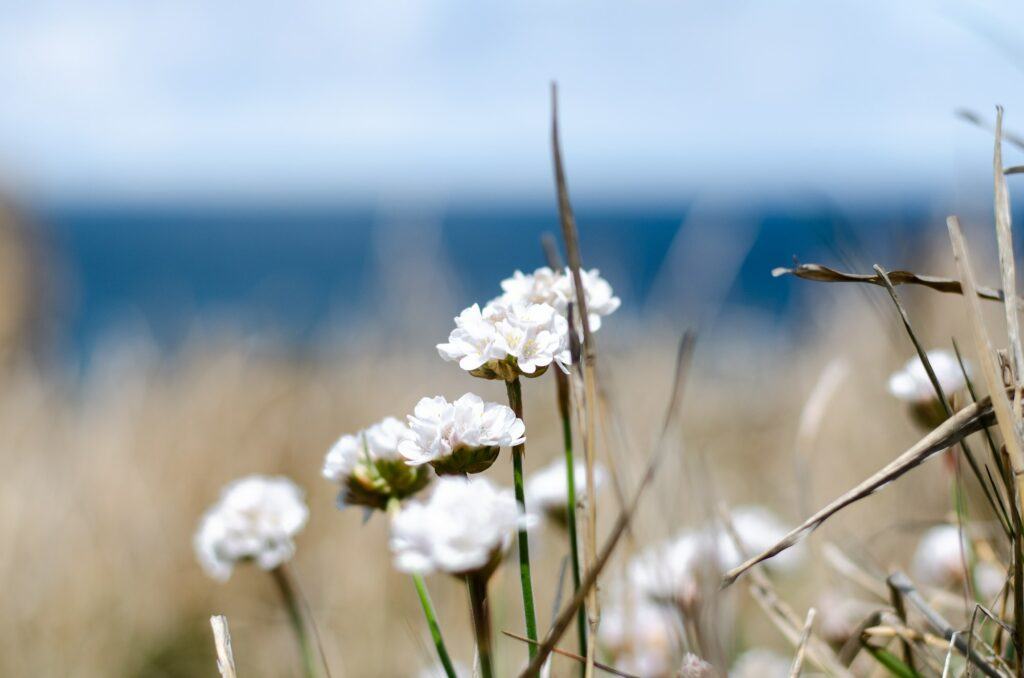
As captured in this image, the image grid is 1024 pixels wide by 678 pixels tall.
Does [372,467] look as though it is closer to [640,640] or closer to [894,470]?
[894,470]

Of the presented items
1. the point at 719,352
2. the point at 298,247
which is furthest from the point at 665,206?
the point at 719,352

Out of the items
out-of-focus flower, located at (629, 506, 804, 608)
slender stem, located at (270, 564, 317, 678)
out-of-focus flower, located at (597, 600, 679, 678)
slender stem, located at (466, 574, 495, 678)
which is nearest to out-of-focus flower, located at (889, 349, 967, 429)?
out-of-focus flower, located at (629, 506, 804, 608)

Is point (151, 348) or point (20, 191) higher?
point (20, 191)

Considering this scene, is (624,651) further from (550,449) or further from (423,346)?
(423,346)

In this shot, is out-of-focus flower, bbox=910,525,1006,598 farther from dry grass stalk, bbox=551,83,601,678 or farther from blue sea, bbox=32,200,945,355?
dry grass stalk, bbox=551,83,601,678

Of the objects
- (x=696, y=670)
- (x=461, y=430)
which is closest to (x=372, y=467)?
(x=461, y=430)

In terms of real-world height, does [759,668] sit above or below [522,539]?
below
